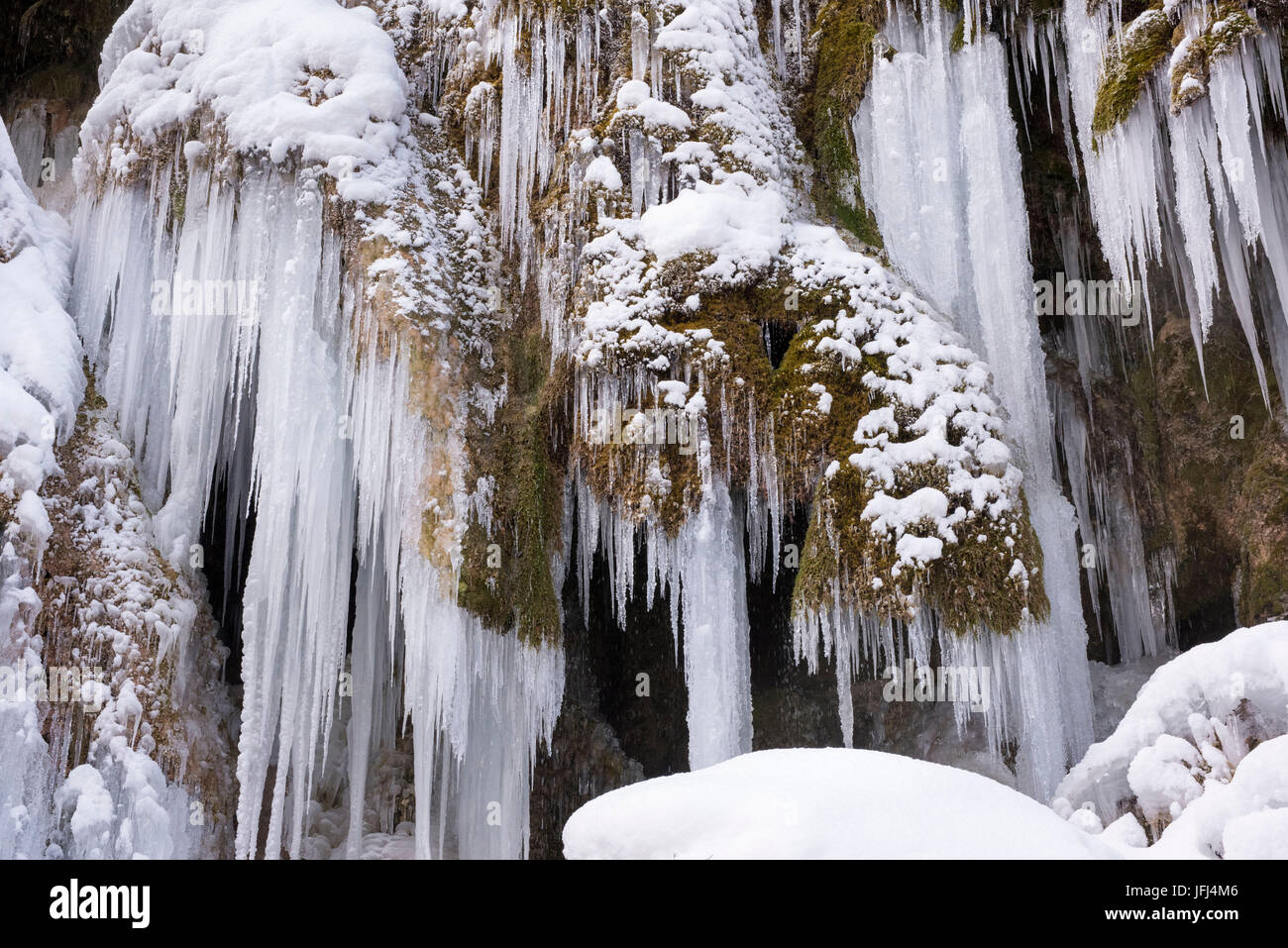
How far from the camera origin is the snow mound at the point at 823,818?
9.81 feet

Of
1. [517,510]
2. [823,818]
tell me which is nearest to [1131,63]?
[517,510]

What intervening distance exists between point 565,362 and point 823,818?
15.5 feet

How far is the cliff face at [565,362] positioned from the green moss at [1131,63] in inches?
1.0

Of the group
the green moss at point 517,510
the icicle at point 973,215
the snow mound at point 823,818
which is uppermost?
the icicle at point 973,215

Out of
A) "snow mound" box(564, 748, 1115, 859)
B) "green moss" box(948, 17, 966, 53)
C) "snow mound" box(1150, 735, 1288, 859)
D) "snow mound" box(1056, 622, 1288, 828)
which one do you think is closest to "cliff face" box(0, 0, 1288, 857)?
"green moss" box(948, 17, 966, 53)

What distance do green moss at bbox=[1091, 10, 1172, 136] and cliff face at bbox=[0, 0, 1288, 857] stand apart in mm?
24

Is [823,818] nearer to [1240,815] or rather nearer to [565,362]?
[1240,815]

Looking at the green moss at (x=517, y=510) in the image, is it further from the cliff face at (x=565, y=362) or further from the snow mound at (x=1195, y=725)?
the snow mound at (x=1195, y=725)

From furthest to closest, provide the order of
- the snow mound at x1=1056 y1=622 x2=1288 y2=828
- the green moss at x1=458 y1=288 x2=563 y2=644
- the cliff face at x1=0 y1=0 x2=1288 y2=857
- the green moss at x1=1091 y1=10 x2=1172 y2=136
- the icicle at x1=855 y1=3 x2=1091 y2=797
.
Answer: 1. the icicle at x1=855 y1=3 x2=1091 y2=797
2. the green moss at x1=458 y1=288 x2=563 y2=644
3. the green moss at x1=1091 y1=10 x2=1172 y2=136
4. the cliff face at x1=0 y1=0 x2=1288 y2=857
5. the snow mound at x1=1056 y1=622 x2=1288 y2=828

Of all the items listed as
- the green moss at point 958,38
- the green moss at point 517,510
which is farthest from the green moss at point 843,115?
the green moss at point 517,510

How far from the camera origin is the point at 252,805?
6801mm

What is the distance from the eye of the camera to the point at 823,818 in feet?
9.94

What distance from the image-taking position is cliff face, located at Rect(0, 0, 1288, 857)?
655cm

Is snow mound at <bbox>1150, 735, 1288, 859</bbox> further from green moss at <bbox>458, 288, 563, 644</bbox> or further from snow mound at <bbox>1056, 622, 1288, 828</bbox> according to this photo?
green moss at <bbox>458, 288, 563, 644</bbox>
